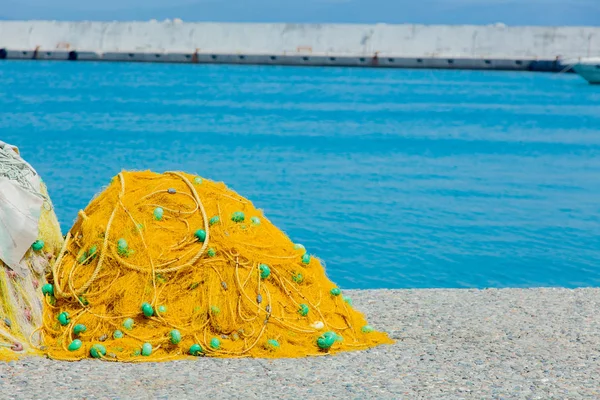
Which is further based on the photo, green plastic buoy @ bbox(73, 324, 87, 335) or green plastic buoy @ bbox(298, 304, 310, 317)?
green plastic buoy @ bbox(298, 304, 310, 317)

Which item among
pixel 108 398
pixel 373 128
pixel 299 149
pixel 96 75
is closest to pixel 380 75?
pixel 96 75

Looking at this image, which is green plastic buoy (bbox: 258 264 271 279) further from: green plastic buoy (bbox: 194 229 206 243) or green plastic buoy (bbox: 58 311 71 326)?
green plastic buoy (bbox: 58 311 71 326)

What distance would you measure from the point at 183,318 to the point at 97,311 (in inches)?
21.9

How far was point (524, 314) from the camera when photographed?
685 cm

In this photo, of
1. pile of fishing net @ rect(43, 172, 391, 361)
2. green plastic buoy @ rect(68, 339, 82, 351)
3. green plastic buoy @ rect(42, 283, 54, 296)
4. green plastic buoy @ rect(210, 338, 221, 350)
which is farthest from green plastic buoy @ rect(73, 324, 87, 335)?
green plastic buoy @ rect(210, 338, 221, 350)

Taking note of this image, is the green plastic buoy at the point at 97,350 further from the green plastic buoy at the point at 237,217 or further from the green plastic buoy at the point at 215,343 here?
the green plastic buoy at the point at 237,217

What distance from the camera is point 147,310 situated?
5457mm

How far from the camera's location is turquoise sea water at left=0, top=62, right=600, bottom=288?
40.2ft

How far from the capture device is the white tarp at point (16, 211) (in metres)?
5.38

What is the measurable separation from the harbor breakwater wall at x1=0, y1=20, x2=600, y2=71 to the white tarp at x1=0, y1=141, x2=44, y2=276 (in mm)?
40124

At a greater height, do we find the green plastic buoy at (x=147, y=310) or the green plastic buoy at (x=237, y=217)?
the green plastic buoy at (x=237, y=217)

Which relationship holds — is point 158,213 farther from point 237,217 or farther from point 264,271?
point 264,271

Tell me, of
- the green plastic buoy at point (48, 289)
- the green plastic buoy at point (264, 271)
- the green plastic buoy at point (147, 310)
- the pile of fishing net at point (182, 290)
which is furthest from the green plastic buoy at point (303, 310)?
the green plastic buoy at point (48, 289)

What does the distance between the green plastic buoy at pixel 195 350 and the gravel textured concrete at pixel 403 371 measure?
8 centimetres
